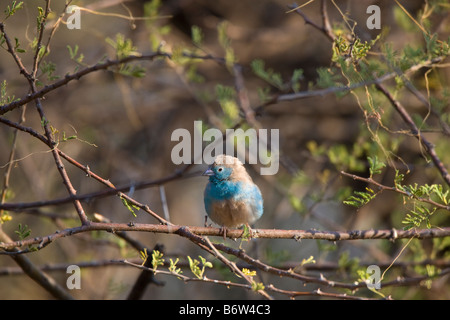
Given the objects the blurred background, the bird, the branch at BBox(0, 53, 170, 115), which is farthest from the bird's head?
the blurred background

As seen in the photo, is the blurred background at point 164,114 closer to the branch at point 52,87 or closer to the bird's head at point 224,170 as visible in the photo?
the bird's head at point 224,170

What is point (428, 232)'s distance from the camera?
9.46 ft

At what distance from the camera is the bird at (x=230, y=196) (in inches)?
157

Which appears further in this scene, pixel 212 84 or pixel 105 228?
pixel 212 84

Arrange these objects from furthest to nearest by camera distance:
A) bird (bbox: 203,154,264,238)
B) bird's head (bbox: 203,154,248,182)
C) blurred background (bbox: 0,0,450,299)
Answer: blurred background (bbox: 0,0,450,299) → bird's head (bbox: 203,154,248,182) → bird (bbox: 203,154,264,238)

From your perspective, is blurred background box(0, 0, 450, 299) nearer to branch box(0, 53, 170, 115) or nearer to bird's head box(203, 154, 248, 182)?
bird's head box(203, 154, 248, 182)

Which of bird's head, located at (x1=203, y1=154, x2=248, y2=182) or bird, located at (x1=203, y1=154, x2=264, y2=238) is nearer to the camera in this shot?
bird, located at (x1=203, y1=154, x2=264, y2=238)

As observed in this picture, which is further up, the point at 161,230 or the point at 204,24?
the point at 204,24

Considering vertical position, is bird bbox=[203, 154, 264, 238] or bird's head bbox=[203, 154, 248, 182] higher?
bird's head bbox=[203, 154, 248, 182]

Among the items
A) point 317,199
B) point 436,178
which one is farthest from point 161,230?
point 436,178

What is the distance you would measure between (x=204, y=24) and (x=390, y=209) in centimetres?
313

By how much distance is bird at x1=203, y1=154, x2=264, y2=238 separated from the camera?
13.1 feet

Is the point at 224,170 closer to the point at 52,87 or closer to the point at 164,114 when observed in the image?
the point at 52,87

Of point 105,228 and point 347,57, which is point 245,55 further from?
point 105,228
